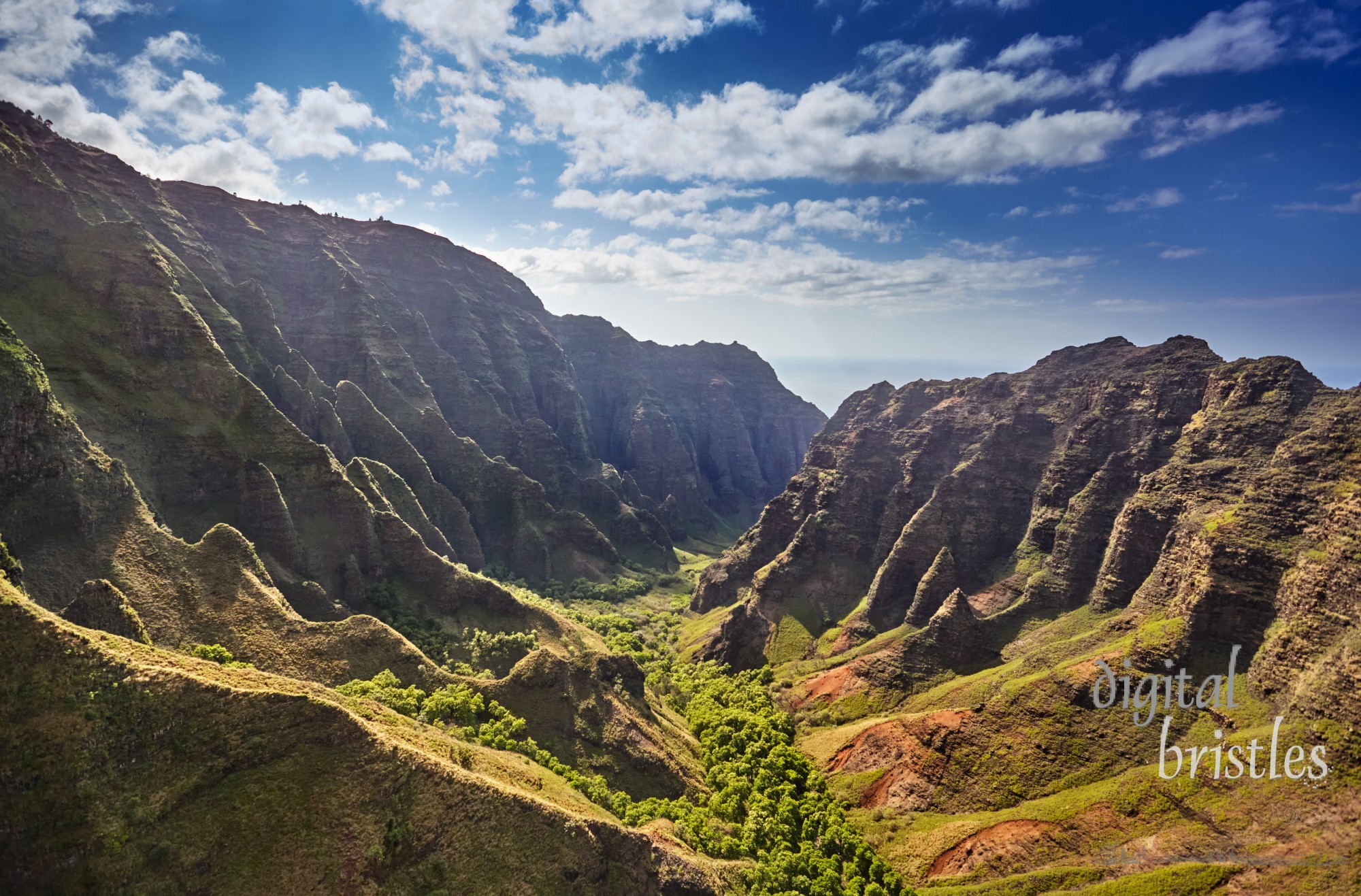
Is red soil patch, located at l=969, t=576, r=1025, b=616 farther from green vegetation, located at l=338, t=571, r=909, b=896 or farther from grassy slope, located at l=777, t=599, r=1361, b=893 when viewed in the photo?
green vegetation, located at l=338, t=571, r=909, b=896

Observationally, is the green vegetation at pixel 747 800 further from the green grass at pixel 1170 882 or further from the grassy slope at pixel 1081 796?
the green grass at pixel 1170 882

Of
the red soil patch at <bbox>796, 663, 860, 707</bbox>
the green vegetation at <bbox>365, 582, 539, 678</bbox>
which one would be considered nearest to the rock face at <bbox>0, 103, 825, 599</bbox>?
the green vegetation at <bbox>365, 582, 539, 678</bbox>

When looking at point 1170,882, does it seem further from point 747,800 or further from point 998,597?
point 998,597

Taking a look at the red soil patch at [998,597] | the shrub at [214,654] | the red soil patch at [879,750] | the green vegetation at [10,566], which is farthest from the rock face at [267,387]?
the red soil patch at [998,597]

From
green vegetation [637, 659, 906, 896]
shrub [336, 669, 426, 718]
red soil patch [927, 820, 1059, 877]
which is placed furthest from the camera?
green vegetation [637, 659, 906, 896]

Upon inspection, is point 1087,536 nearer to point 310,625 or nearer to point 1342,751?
point 1342,751

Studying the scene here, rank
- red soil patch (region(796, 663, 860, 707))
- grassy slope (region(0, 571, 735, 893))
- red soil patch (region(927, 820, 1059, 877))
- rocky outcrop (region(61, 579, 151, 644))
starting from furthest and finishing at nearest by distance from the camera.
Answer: red soil patch (region(796, 663, 860, 707))
red soil patch (region(927, 820, 1059, 877))
rocky outcrop (region(61, 579, 151, 644))
grassy slope (region(0, 571, 735, 893))
